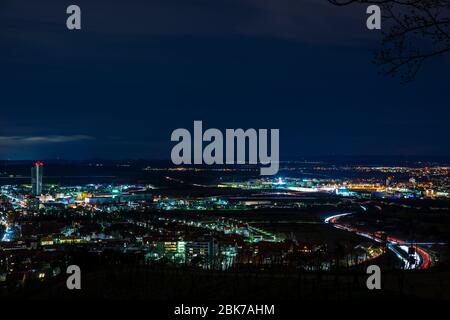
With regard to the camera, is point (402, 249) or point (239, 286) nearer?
point (239, 286)

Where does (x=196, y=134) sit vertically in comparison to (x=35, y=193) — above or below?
above

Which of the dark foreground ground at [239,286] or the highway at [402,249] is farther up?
the dark foreground ground at [239,286]

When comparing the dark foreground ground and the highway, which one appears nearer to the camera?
the dark foreground ground

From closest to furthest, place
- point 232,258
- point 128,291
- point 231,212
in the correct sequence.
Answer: point 128,291 < point 232,258 < point 231,212

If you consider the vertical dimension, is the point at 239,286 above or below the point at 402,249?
above

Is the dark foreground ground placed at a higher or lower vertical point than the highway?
higher
